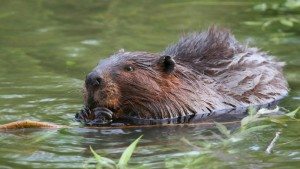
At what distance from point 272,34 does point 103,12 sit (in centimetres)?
268

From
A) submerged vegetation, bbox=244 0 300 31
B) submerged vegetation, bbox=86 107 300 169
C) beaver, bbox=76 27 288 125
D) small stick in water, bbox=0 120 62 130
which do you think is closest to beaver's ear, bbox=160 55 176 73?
beaver, bbox=76 27 288 125

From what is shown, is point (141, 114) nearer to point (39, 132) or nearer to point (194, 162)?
point (39, 132)

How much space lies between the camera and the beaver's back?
718cm

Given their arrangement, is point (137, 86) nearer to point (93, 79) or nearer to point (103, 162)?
point (93, 79)

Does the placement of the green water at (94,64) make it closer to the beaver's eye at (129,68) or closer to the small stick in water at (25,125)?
the small stick in water at (25,125)

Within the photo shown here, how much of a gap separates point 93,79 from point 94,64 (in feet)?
8.40

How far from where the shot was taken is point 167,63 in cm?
679

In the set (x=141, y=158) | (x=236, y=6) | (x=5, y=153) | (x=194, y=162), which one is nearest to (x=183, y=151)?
(x=141, y=158)

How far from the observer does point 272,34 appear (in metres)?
9.86

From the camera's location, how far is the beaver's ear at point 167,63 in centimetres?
676

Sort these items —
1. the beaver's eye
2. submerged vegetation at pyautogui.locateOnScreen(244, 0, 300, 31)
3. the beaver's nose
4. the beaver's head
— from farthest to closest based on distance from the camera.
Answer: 1. submerged vegetation at pyautogui.locateOnScreen(244, 0, 300, 31)
2. the beaver's eye
3. the beaver's head
4. the beaver's nose

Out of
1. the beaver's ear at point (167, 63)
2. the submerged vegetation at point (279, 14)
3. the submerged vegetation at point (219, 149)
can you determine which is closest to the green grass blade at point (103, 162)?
the submerged vegetation at point (219, 149)

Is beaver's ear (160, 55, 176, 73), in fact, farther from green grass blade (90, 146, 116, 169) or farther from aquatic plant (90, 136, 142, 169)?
aquatic plant (90, 136, 142, 169)

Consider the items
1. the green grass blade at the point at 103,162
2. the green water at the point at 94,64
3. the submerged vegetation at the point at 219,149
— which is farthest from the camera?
the green water at the point at 94,64
